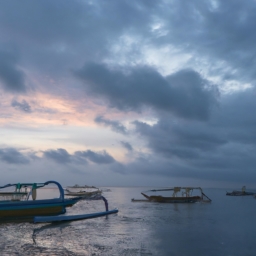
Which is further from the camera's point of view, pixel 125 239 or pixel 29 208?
pixel 29 208

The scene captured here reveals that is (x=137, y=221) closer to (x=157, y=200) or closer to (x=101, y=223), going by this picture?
(x=101, y=223)

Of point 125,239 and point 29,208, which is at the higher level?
point 29,208

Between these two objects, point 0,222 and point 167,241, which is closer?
point 167,241

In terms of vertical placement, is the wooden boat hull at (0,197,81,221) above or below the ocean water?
above

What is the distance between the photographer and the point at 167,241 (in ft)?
56.0

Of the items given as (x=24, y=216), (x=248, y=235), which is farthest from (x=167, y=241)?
(x=24, y=216)

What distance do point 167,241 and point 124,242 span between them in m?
2.49

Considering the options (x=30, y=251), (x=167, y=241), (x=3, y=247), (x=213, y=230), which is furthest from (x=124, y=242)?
(x=213, y=230)

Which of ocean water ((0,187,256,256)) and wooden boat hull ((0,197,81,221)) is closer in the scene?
ocean water ((0,187,256,256))

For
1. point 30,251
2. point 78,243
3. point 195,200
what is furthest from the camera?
point 195,200

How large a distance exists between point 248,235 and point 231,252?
19.9ft

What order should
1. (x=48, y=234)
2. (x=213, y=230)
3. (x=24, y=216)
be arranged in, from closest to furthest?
(x=48, y=234), (x=213, y=230), (x=24, y=216)

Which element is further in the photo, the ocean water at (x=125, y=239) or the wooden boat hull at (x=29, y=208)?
the wooden boat hull at (x=29, y=208)

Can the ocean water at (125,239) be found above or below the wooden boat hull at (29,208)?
below
